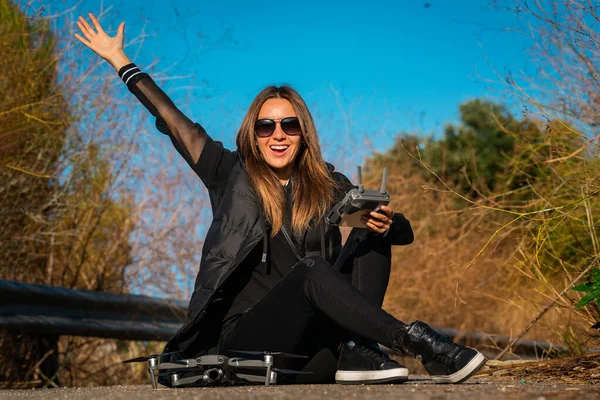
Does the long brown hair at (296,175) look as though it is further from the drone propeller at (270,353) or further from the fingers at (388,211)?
the drone propeller at (270,353)

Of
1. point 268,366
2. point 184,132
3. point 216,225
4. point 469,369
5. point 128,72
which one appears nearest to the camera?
point 469,369

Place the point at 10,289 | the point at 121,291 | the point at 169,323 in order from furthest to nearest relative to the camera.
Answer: the point at 121,291 → the point at 169,323 → the point at 10,289

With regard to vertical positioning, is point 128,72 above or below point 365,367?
above

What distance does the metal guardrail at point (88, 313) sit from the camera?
5.00 meters

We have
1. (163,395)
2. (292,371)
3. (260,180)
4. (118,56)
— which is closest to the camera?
(163,395)

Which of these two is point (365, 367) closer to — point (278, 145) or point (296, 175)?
point (296, 175)

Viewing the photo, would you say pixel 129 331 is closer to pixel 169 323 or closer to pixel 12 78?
pixel 169 323

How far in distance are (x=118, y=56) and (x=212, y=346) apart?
1.51 m

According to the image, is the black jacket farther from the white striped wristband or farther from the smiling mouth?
the smiling mouth

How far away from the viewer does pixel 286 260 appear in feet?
12.3

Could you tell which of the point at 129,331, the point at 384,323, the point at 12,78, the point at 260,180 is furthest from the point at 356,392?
the point at 12,78

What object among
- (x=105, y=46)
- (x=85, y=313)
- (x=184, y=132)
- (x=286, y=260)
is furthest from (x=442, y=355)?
(x=85, y=313)

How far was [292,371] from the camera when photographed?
136 inches

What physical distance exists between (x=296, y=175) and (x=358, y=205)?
2.45ft
